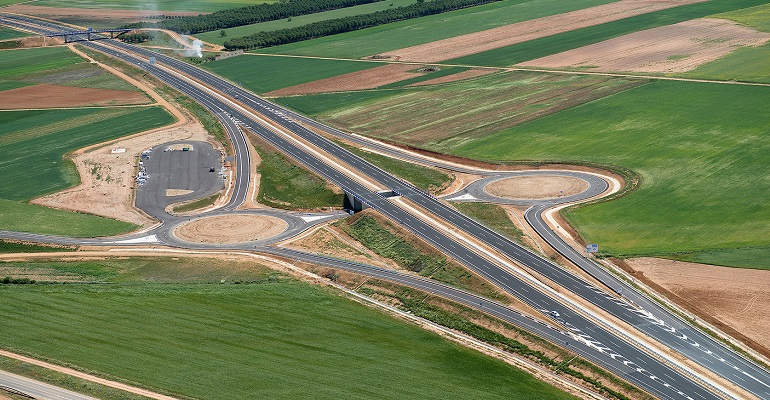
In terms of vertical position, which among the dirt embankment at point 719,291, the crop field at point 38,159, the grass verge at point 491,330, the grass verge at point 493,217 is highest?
the crop field at point 38,159

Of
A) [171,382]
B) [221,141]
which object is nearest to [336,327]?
[171,382]

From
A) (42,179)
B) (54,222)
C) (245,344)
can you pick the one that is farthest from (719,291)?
(42,179)

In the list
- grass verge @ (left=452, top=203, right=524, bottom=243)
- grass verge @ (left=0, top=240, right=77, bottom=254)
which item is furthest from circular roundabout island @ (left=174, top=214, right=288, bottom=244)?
grass verge @ (left=452, top=203, right=524, bottom=243)

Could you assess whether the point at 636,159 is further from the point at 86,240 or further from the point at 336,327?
the point at 86,240

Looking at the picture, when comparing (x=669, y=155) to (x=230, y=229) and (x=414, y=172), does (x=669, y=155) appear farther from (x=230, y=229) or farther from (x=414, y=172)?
(x=230, y=229)

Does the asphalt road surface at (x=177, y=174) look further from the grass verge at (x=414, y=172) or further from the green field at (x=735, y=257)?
the green field at (x=735, y=257)

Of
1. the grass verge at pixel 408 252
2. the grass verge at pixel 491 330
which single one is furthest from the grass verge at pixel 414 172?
the grass verge at pixel 491 330
